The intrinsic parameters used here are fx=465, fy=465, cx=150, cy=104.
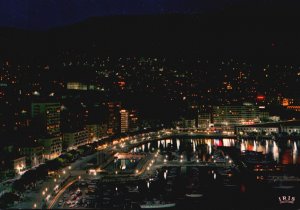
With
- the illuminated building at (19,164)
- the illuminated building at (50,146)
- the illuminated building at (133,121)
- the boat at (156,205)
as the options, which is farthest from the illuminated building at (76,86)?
the boat at (156,205)

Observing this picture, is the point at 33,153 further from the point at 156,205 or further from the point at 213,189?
the point at 213,189

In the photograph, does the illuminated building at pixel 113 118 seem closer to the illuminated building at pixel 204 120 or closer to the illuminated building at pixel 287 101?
the illuminated building at pixel 204 120

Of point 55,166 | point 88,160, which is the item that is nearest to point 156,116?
point 88,160

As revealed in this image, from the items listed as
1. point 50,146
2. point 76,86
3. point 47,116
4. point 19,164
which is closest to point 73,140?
point 47,116

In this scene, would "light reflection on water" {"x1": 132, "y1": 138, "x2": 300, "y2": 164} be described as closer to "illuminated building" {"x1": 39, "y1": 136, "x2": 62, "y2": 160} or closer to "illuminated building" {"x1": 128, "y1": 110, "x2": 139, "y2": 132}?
"illuminated building" {"x1": 128, "y1": 110, "x2": 139, "y2": 132}

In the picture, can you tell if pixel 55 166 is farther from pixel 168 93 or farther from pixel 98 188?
pixel 168 93

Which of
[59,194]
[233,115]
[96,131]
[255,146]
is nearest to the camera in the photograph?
[59,194]
